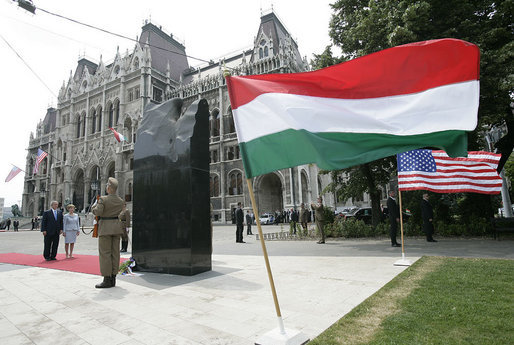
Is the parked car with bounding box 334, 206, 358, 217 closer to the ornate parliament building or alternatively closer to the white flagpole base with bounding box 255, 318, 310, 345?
the ornate parliament building

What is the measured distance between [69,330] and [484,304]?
490cm

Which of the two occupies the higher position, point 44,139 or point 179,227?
point 44,139

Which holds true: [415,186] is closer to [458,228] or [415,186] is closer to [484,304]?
[458,228]

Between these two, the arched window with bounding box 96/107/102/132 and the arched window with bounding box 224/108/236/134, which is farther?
the arched window with bounding box 96/107/102/132

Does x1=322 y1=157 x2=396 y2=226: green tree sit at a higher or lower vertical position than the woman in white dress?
higher

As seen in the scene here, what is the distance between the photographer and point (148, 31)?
48656mm

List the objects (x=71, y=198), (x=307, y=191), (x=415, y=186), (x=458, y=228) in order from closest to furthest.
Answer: (x=415, y=186), (x=458, y=228), (x=307, y=191), (x=71, y=198)

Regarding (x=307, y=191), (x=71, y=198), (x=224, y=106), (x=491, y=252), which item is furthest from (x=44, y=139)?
(x=491, y=252)

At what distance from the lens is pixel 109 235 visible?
5688mm

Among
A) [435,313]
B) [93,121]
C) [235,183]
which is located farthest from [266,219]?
[93,121]

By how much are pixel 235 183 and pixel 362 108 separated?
3483 centimetres

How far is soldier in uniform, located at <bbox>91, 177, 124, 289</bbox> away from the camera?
5527 mm

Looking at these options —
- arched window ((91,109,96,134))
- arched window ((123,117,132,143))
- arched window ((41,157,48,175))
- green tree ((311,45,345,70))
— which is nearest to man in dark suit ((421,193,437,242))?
green tree ((311,45,345,70))

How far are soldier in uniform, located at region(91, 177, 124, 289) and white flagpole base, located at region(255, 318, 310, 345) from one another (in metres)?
3.86
